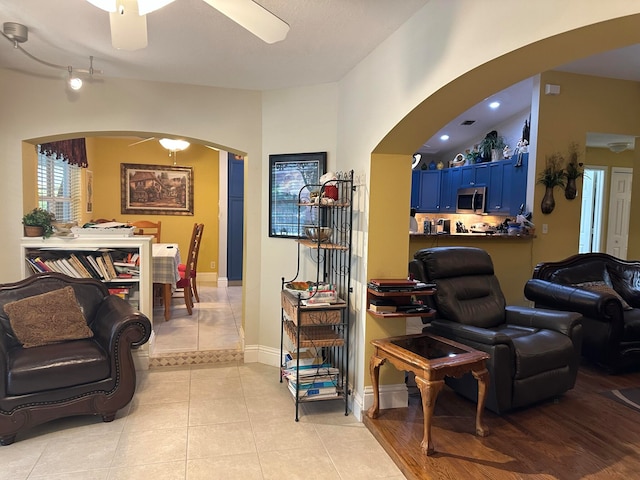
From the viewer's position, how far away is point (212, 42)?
2893mm

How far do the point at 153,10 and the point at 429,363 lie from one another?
218 cm

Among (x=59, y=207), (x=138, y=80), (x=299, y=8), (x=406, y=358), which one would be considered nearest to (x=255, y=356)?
(x=406, y=358)

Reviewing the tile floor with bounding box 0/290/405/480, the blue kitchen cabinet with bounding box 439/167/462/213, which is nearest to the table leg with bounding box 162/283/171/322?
the tile floor with bounding box 0/290/405/480

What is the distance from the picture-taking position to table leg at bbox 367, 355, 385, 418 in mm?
2850

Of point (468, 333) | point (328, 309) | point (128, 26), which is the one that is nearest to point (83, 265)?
point (328, 309)

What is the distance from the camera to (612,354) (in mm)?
3754

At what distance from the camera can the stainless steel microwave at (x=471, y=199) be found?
7.18 meters

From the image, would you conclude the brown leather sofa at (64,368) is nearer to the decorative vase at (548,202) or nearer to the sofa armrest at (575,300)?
the sofa armrest at (575,300)

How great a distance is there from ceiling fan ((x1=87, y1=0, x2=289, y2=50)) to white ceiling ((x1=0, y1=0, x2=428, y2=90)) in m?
0.53

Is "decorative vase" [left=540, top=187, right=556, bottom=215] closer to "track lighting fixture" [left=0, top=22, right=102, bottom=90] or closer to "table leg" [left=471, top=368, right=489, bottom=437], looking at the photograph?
"table leg" [left=471, top=368, right=489, bottom=437]

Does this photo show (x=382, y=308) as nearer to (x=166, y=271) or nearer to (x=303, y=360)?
(x=303, y=360)

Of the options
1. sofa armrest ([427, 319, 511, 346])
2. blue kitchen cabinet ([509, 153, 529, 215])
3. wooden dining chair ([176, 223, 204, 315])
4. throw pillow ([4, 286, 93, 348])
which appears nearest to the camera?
sofa armrest ([427, 319, 511, 346])

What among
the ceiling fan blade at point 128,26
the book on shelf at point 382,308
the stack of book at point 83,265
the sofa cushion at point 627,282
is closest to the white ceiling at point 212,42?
the ceiling fan blade at point 128,26

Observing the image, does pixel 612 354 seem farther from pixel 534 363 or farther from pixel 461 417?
pixel 461 417
